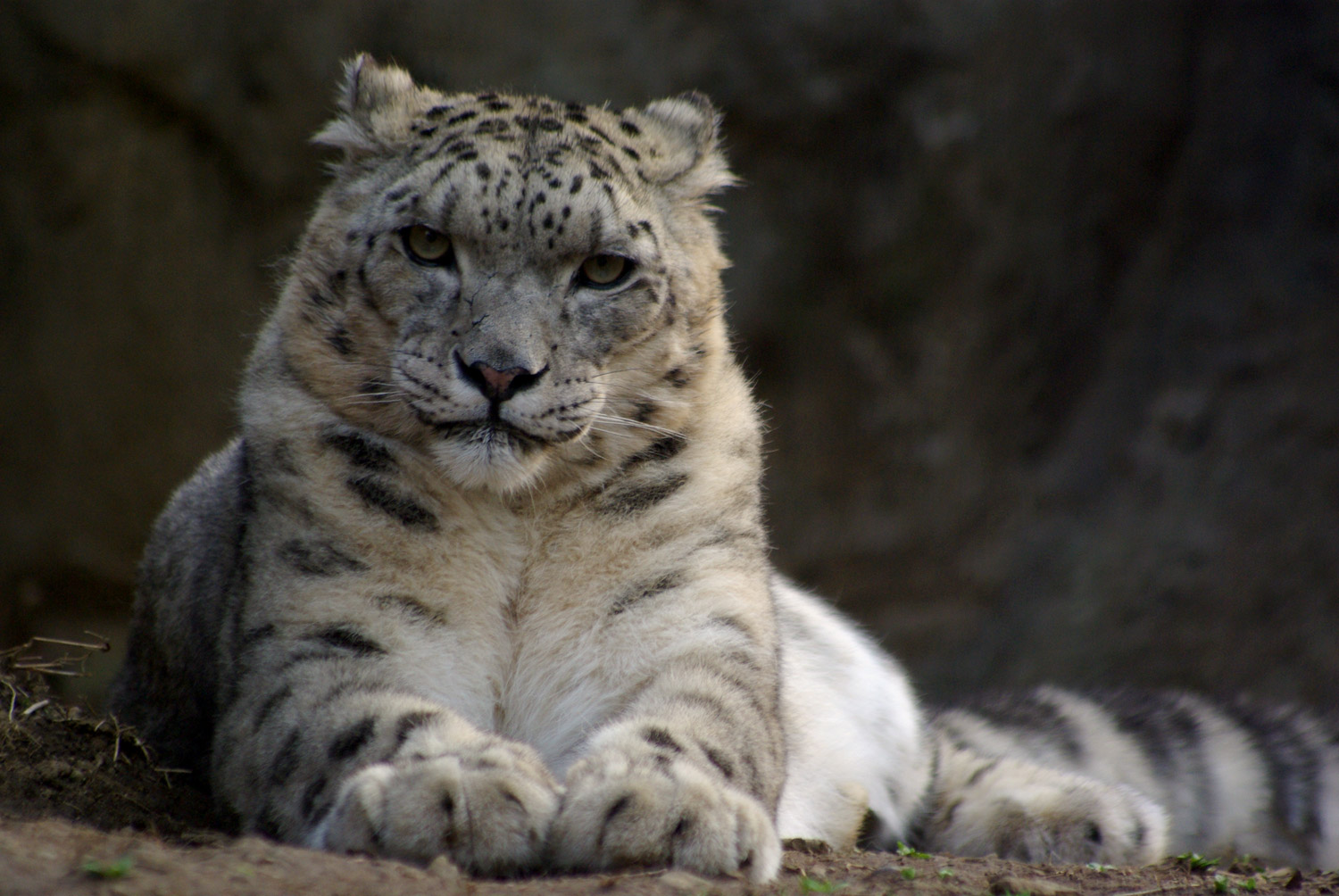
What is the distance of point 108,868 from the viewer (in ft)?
7.34

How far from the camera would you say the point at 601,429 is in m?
3.53

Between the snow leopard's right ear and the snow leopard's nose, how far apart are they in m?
0.94

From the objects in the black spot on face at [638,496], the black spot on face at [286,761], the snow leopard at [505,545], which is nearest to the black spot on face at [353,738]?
the snow leopard at [505,545]

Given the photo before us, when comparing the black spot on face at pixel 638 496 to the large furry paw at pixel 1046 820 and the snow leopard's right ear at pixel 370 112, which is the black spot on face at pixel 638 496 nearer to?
the snow leopard's right ear at pixel 370 112

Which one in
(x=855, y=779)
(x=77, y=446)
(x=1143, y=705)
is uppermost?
(x=77, y=446)

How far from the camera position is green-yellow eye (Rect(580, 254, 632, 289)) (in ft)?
11.8

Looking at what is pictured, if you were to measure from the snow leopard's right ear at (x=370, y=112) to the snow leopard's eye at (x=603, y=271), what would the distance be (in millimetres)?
731

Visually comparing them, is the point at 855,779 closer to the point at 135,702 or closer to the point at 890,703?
the point at 890,703

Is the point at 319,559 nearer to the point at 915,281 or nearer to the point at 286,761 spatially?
the point at 286,761

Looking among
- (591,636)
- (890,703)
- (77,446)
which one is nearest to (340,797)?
(591,636)

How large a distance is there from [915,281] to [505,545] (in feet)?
15.0

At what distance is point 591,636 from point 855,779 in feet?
4.54

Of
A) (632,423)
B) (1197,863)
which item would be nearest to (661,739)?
(632,423)

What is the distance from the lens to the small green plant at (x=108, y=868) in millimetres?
2227
